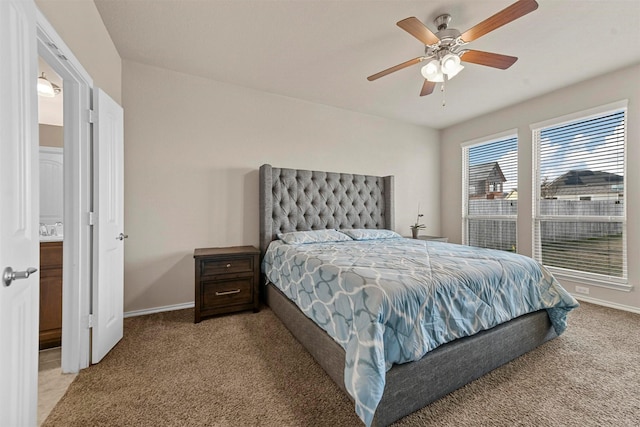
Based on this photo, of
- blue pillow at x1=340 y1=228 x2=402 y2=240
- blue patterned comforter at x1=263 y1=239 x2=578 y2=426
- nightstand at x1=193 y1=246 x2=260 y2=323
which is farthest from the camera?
blue pillow at x1=340 y1=228 x2=402 y2=240

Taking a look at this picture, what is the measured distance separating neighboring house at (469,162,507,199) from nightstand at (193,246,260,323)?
386cm

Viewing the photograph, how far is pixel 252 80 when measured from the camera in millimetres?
3070

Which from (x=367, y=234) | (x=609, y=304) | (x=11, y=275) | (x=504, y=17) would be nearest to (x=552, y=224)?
(x=609, y=304)

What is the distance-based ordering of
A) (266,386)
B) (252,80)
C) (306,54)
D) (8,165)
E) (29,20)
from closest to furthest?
(8,165) < (29,20) < (266,386) < (306,54) < (252,80)

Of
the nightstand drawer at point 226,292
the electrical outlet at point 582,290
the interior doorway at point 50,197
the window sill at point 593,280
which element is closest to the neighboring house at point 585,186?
the window sill at point 593,280

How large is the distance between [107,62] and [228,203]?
1.69 meters

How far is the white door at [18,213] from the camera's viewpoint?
889 millimetres

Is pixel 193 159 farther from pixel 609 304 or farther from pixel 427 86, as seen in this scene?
pixel 609 304

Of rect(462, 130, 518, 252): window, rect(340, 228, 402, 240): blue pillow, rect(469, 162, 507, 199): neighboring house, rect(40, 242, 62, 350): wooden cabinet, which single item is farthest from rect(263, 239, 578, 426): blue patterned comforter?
rect(469, 162, 507, 199): neighboring house

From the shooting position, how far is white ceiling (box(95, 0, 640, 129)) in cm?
199

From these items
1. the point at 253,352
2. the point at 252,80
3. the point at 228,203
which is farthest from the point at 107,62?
the point at 253,352

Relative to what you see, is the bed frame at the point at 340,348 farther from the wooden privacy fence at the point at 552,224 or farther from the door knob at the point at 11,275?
the wooden privacy fence at the point at 552,224

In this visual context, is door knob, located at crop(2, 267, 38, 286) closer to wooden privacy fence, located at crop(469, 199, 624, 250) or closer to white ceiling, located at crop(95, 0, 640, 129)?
white ceiling, located at crop(95, 0, 640, 129)

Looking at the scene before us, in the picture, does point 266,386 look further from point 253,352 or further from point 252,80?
point 252,80
